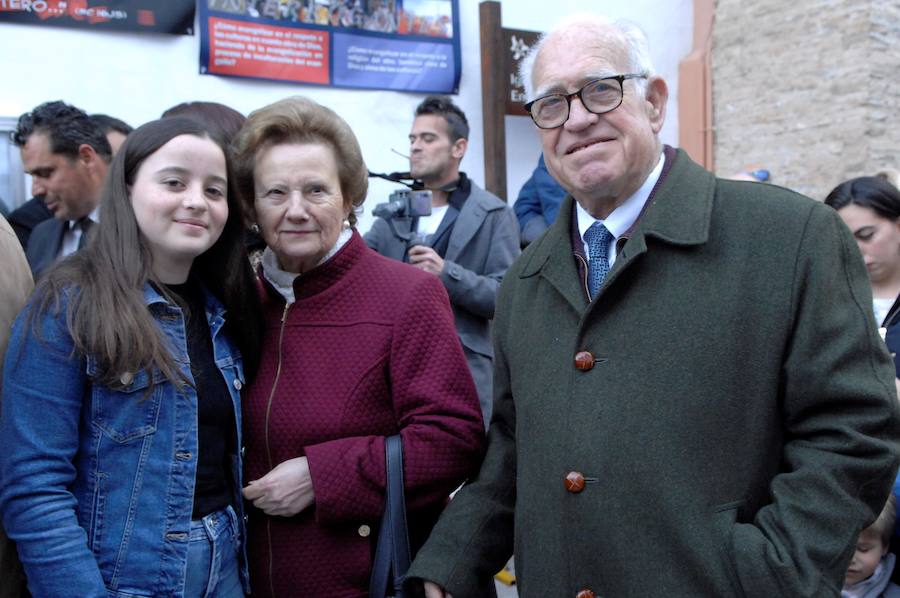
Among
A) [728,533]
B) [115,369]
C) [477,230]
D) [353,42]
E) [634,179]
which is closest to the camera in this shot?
[728,533]

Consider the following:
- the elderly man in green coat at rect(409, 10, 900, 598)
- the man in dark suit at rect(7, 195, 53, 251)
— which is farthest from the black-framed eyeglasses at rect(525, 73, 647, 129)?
the man in dark suit at rect(7, 195, 53, 251)

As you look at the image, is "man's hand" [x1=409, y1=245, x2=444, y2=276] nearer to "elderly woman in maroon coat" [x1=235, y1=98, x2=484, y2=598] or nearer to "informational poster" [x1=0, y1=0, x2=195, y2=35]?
"elderly woman in maroon coat" [x1=235, y1=98, x2=484, y2=598]

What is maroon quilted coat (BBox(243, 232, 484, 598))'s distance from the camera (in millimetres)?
2027

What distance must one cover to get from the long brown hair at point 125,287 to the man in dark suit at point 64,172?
2.05 metres

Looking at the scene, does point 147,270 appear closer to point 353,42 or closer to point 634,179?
point 634,179

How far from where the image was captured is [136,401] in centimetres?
178

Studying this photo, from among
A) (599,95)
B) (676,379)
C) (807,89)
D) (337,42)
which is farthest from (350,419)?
(807,89)

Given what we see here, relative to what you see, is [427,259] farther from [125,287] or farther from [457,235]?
[125,287]

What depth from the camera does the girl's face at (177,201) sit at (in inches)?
75.1

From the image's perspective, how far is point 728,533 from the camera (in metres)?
1.55

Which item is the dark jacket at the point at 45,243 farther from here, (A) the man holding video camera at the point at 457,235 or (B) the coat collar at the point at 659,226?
(B) the coat collar at the point at 659,226

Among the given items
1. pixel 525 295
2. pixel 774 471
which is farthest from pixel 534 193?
pixel 774 471

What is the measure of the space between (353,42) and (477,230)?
278cm

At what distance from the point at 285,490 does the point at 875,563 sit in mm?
1729
